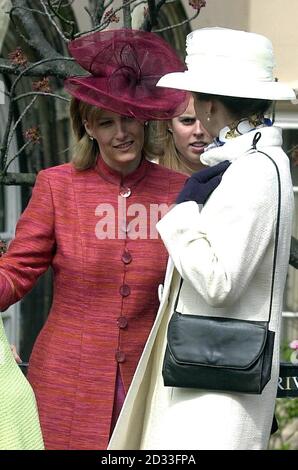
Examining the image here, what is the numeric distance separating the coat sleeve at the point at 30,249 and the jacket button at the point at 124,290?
0.84 feet

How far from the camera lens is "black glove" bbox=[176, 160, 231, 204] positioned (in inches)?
147

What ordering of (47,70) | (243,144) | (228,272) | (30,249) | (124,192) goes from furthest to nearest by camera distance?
1. (47,70)
2. (124,192)
3. (30,249)
4. (243,144)
5. (228,272)

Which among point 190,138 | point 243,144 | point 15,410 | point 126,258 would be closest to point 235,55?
point 243,144

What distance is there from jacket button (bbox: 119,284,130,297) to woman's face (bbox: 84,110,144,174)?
0.41 meters

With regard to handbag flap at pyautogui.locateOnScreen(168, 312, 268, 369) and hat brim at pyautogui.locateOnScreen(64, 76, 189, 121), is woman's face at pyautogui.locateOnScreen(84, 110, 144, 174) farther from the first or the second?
handbag flap at pyautogui.locateOnScreen(168, 312, 268, 369)

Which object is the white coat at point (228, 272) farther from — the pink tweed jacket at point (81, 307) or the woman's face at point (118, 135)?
the woman's face at point (118, 135)

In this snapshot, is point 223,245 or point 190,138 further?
point 190,138

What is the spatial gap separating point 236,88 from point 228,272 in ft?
1.85

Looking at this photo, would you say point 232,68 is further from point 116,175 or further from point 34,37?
point 34,37

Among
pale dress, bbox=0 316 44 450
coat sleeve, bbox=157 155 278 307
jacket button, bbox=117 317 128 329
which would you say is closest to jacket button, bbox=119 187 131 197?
jacket button, bbox=117 317 128 329

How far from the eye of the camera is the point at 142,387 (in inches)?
154

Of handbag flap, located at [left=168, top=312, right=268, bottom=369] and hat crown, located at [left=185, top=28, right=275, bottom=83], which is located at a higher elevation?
hat crown, located at [left=185, top=28, right=275, bottom=83]

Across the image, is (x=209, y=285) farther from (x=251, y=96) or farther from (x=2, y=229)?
(x=2, y=229)

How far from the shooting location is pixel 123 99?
13.8ft
